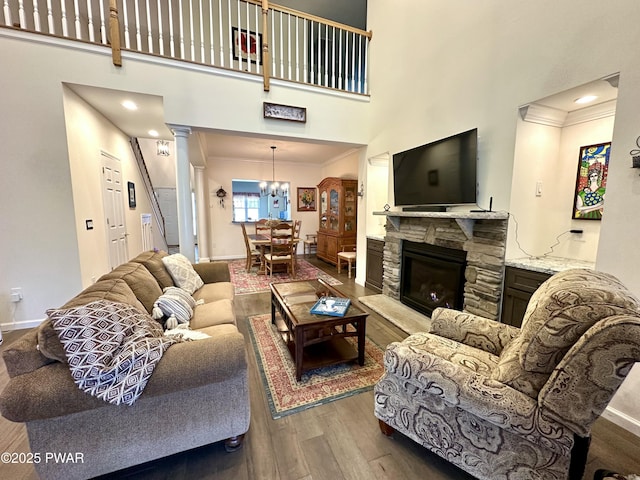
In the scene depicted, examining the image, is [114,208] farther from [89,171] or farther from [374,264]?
[374,264]

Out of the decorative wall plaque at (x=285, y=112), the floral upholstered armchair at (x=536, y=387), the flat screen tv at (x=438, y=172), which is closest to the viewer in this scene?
the floral upholstered armchair at (x=536, y=387)

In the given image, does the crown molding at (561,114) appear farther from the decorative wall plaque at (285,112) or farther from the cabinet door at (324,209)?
the cabinet door at (324,209)

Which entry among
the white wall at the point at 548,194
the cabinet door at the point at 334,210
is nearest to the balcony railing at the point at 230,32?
the cabinet door at the point at 334,210

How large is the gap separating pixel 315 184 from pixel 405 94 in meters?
4.38

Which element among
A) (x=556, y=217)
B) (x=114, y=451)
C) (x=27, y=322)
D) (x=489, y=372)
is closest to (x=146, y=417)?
(x=114, y=451)

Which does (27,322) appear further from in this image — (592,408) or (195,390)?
(592,408)

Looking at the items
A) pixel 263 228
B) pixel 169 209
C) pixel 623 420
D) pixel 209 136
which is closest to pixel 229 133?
pixel 209 136

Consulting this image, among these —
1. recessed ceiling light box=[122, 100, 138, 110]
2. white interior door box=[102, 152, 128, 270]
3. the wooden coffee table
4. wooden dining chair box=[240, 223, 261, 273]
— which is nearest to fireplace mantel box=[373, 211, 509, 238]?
the wooden coffee table

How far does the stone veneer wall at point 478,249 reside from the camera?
2311 millimetres

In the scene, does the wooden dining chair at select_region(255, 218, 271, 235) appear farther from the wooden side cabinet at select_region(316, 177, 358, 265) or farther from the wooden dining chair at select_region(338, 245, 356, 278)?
the wooden dining chair at select_region(338, 245, 356, 278)

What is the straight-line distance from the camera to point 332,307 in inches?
85.2

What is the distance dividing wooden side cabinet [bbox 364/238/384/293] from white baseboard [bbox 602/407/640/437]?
260 cm

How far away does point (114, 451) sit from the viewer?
119 centimetres

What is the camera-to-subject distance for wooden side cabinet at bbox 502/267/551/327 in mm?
2059
